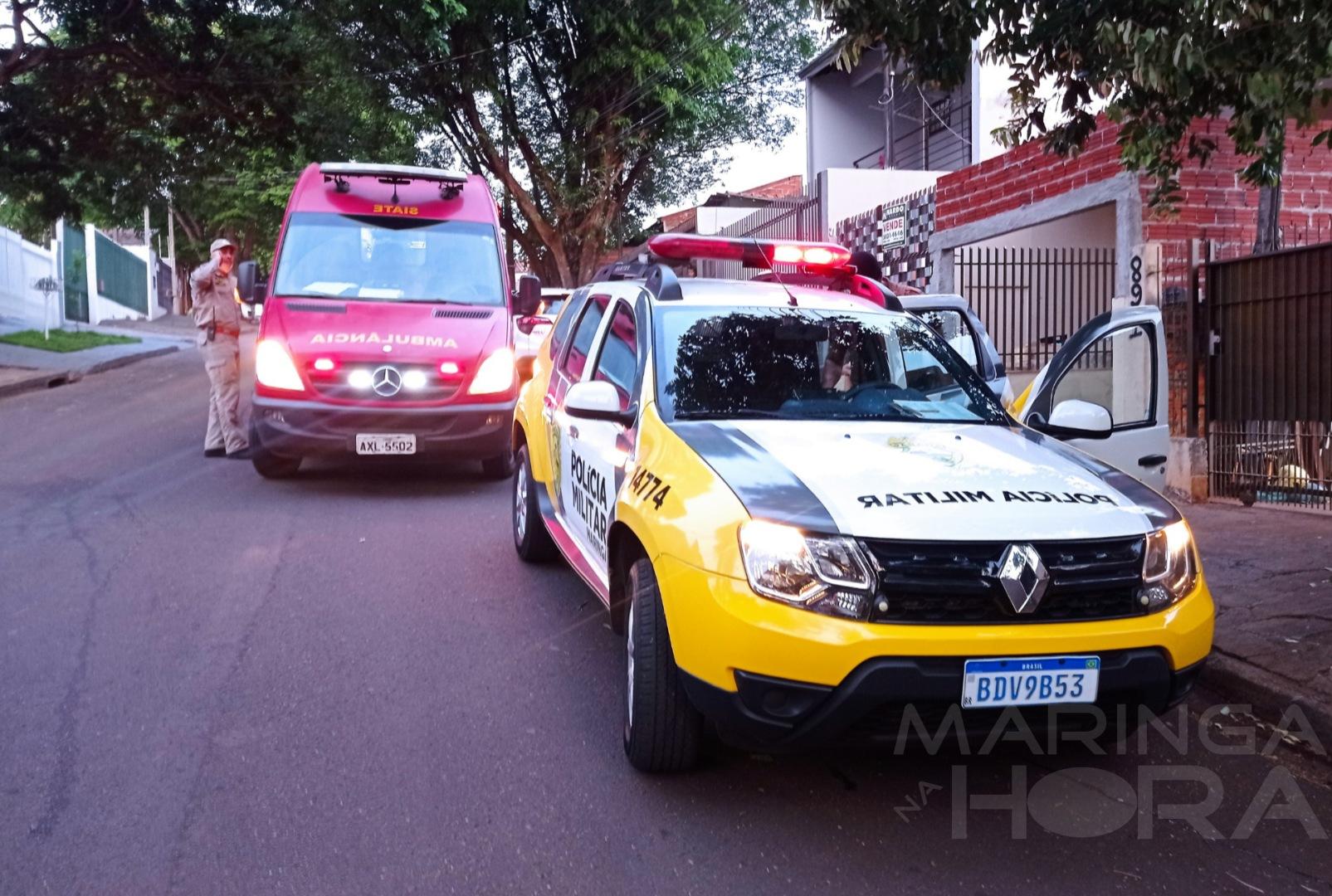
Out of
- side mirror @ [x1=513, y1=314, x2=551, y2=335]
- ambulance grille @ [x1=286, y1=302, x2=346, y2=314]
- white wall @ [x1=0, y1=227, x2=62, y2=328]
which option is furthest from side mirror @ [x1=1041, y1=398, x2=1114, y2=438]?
white wall @ [x1=0, y1=227, x2=62, y2=328]

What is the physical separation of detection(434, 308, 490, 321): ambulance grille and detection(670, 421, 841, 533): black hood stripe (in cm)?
522

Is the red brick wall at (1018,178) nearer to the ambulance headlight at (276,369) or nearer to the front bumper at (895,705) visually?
the ambulance headlight at (276,369)

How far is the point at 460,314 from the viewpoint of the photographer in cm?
923

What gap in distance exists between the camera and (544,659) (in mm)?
5125

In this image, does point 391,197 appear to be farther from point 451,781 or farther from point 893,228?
point 893,228

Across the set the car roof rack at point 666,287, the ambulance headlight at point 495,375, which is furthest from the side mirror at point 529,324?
the car roof rack at point 666,287

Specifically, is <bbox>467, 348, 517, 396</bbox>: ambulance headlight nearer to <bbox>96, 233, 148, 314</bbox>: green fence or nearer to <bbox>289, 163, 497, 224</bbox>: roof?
<bbox>289, 163, 497, 224</bbox>: roof

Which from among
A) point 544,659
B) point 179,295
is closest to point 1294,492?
point 544,659

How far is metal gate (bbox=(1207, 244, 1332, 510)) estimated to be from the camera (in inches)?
316

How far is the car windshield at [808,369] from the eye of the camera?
4598 mm

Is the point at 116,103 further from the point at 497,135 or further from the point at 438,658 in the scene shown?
the point at 438,658

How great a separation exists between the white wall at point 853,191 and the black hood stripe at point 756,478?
1508 cm

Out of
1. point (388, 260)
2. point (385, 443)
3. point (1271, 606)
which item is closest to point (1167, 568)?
point (1271, 606)

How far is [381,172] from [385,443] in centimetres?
253
